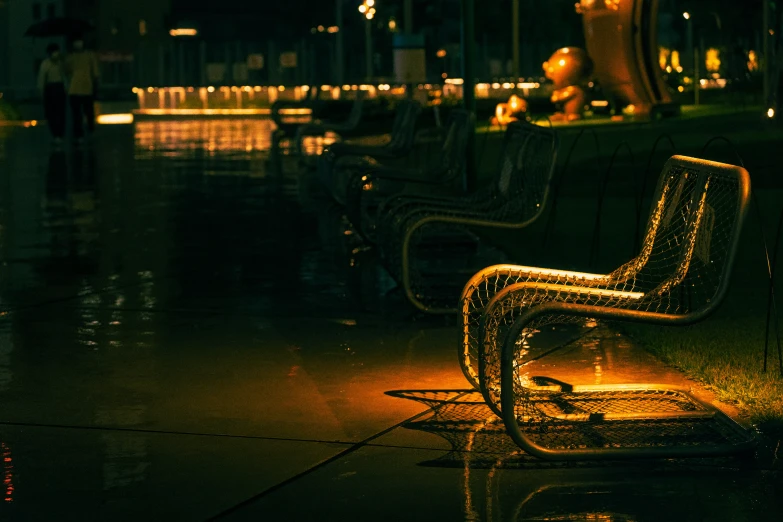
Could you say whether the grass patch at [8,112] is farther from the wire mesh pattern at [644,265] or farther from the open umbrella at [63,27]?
the wire mesh pattern at [644,265]

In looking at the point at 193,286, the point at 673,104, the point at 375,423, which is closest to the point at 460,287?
the point at 193,286

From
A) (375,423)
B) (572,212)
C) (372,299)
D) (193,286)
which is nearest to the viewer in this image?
(375,423)

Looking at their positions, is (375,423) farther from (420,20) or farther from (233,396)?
(420,20)

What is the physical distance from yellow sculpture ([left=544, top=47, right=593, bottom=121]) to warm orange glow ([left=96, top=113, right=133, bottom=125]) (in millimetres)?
11515

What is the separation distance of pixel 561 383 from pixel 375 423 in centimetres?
112

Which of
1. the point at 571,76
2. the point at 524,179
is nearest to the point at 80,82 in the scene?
the point at 571,76

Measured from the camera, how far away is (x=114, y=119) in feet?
132

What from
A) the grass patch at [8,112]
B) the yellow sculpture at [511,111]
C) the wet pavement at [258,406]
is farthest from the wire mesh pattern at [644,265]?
the grass patch at [8,112]

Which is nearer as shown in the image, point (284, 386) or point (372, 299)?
point (284, 386)

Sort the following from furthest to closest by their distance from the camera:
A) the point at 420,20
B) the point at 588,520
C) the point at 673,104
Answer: the point at 420,20
the point at 673,104
the point at 588,520

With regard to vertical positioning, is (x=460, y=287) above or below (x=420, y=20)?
below

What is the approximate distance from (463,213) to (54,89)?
22.3 meters

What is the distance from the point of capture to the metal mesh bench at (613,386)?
5.51m

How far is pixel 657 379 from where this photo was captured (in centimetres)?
698
